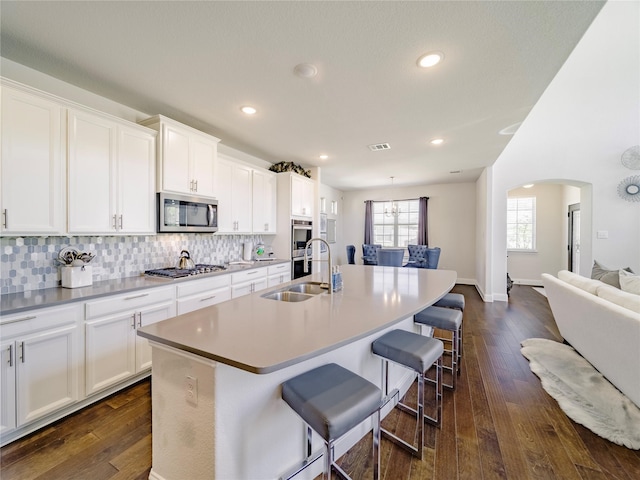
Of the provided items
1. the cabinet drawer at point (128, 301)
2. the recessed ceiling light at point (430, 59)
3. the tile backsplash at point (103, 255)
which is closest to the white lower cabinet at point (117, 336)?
the cabinet drawer at point (128, 301)

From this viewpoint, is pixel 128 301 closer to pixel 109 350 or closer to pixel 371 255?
pixel 109 350

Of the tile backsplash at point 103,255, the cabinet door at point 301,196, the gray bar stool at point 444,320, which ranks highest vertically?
the cabinet door at point 301,196

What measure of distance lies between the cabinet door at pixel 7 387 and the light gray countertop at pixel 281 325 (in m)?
1.16

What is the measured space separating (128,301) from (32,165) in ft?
A: 3.92

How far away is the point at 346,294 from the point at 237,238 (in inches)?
105

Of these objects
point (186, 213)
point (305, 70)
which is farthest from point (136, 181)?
point (305, 70)

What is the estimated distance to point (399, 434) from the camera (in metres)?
1.78

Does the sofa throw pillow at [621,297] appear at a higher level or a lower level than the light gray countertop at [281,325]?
lower

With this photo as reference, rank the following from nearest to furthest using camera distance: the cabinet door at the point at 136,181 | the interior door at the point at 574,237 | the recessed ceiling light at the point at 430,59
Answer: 1. the recessed ceiling light at the point at 430,59
2. the cabinet door at the point at 136,181
3. the interior door at the point at 574,237

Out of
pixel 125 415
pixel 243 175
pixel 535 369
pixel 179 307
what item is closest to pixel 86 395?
pixel 125 415

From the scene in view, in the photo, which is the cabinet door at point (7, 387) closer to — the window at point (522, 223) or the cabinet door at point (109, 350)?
the cabinet door at point (109, 350)

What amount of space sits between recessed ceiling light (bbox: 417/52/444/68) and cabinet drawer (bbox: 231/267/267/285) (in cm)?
287

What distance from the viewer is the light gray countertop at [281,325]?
3.38ft

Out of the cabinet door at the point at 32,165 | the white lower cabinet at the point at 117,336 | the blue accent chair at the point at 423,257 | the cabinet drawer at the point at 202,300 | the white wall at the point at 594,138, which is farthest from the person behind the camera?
the blue accent chair at the point at 423,257
